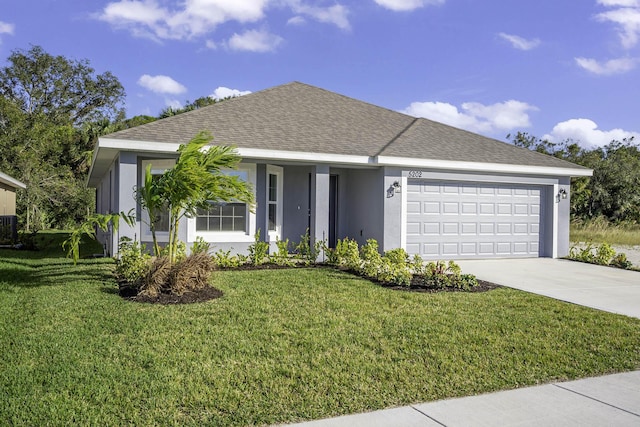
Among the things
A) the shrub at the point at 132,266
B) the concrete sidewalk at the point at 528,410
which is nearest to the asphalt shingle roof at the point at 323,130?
the shrub at the point at 132,266

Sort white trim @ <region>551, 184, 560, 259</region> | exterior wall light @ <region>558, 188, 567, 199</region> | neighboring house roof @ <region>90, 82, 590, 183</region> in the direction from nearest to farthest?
1. neighboring house roof @ <region>90, 82, 590, 183</region>
2. white trim @ <region>551, 184, 560, 259</region>
3. exterior wall light @ <region>558, 188, 567, 199</region>

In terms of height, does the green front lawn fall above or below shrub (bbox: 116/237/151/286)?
below

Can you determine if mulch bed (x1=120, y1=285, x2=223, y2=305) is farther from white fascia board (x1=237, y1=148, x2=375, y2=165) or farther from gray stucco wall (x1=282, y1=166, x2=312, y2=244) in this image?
gray stucco wall (x1=282, y1=166, x2=312, y2=244)

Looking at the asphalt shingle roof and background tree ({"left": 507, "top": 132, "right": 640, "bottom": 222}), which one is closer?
the asphalt shingle roof

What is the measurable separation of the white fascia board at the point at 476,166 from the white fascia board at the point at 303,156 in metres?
0.59

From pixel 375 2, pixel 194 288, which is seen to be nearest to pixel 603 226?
pixel 375 2

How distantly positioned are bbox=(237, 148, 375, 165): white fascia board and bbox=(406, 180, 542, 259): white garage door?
1.69 m

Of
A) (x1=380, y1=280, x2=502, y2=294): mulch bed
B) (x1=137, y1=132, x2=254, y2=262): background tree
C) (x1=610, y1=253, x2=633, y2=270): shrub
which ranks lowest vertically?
(x1=380, y1=280, x2=502, y2=294): mulch bed

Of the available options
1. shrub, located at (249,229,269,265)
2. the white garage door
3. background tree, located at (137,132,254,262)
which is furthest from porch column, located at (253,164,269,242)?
background tree, located at (137,132,254,262)

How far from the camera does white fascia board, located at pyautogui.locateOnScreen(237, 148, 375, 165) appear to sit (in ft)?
39.4

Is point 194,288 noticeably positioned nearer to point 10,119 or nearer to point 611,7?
point 611,7

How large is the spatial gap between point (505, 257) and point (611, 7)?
6999mm

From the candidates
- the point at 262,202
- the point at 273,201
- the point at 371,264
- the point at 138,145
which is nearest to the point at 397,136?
the point at 273,201

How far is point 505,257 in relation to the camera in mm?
14547
